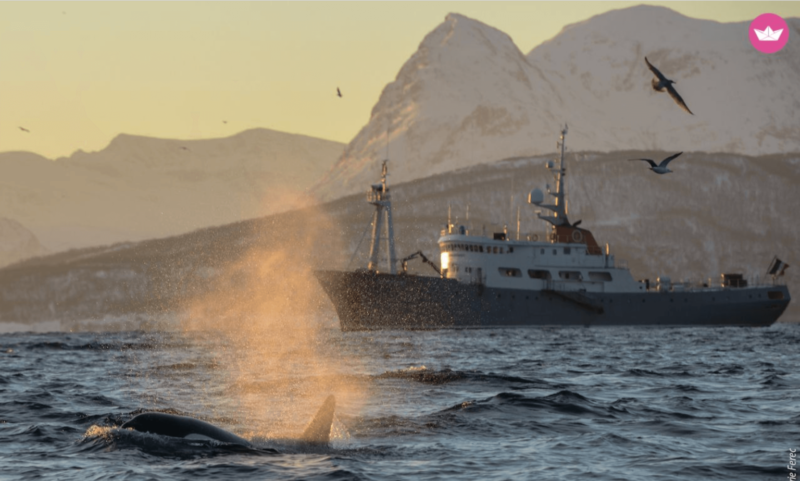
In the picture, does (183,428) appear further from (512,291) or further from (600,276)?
(600,276)

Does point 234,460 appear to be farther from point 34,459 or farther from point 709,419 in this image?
point 709,419

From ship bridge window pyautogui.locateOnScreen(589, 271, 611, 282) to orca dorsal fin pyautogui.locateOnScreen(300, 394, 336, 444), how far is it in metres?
85.0

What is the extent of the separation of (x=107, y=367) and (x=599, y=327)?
64.5 meters

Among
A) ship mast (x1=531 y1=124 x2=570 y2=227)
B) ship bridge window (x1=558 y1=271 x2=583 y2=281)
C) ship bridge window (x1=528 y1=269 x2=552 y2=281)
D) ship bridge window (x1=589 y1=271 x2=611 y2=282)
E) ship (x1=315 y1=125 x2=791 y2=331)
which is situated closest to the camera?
ship (x1=315 y1=125 x2=791 y2=331)

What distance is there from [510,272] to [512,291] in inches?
97.3

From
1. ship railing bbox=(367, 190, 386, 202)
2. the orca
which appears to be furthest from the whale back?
ship railing bbox=(367, 190, 386, 202)

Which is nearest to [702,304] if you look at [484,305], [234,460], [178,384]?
[484,305]

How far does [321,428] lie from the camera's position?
885 inches

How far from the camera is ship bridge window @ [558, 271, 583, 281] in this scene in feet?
342

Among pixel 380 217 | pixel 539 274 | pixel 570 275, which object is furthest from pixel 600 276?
pixel 380 217

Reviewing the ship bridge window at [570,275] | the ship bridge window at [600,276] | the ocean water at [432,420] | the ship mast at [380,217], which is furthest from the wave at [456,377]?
the ship bridge window at [600,276]

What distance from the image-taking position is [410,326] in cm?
9956

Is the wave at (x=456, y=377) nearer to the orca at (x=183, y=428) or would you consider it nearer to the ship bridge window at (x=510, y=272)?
the orca at (x=183, y=428)

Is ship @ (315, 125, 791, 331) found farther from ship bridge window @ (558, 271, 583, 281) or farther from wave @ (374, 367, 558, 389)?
wave @ (374, 367, 558, 389)
